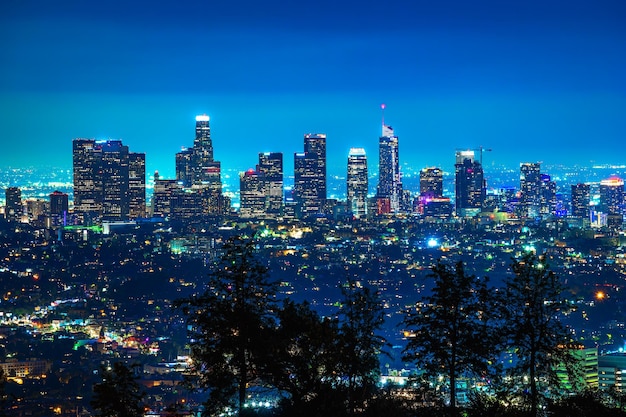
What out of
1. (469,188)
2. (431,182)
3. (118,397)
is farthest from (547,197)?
(118,397)

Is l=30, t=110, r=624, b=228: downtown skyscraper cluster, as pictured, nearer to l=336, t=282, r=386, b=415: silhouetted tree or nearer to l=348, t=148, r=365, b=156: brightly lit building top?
l=348, t=148, r=365, b=156: brightly lit building top

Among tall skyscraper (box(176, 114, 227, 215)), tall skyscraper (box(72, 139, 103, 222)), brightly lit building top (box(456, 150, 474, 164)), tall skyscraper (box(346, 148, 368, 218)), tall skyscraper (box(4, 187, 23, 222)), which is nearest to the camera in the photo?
tall skyscraper (box(4, 187, 23, 222))

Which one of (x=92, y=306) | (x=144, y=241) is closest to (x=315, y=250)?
(x=144, y=241)

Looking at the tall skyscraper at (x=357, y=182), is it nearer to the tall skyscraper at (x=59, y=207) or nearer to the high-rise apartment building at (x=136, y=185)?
the high-rise apartment building at (x=136, y=185)

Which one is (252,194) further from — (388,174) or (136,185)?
(388,174)

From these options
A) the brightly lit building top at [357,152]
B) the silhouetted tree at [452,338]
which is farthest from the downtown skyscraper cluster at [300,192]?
the silhouetted tree at [452,338]

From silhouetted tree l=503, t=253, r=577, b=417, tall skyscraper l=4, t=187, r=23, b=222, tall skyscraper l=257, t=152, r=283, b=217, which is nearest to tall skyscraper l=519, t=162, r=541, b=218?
tall skyscraper l=257, t=152, r=283, b=217

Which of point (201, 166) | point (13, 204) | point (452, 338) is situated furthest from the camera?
point (201, 166)
